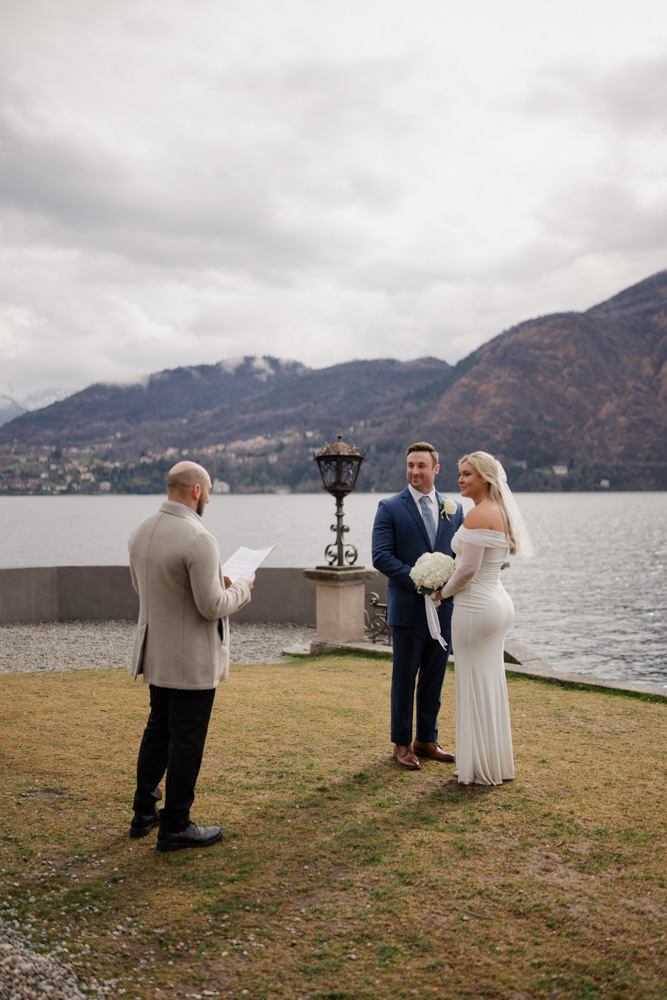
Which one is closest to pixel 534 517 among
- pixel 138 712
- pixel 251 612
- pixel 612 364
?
pixel 612 364

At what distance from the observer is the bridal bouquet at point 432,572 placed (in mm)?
5004

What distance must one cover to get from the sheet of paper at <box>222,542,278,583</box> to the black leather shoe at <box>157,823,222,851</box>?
1384 millimetres

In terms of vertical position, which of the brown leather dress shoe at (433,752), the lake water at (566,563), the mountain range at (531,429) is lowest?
the lake water at (566,563)

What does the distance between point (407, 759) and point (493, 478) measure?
6.83ft

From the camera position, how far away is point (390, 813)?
4516 millimetres

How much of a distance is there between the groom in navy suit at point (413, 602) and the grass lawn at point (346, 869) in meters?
0.28

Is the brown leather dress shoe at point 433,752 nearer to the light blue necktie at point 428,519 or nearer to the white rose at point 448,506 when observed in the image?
the light blue necktie at point 428,519

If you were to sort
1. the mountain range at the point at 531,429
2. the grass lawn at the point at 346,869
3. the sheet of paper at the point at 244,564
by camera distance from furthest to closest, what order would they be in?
the mountain range at the point at 531,429, the sheet of paper at the point at 244,564, the grass lawn at the point at 346,869

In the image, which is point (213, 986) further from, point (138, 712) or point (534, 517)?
point (534, 517)

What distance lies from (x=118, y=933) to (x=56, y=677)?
19.8 feet

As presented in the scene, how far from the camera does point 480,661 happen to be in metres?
4.96

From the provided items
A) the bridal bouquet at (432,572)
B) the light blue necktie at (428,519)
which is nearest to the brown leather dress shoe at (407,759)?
the bridal bouquet at (432,572)

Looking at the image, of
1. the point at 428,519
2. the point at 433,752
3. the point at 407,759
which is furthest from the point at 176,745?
the point at 428,519

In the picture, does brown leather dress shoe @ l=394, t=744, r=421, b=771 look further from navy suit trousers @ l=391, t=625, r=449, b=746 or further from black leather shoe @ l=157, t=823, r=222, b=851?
black leather shoe @ l=157, t=823, r=222, b=851
